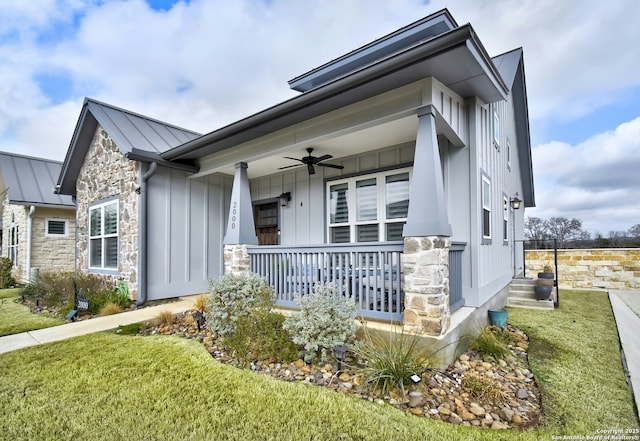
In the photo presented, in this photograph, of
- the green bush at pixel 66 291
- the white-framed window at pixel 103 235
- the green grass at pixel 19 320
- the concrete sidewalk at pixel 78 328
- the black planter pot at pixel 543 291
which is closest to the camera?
the concrete sidewalk at pixel 78 328

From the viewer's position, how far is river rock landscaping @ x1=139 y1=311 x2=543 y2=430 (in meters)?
2.60

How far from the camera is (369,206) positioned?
6.05 meters

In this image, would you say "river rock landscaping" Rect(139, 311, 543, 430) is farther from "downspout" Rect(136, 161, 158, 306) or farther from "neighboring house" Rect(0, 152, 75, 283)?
"neighboring house" Rect(0, 152, 75, 283)

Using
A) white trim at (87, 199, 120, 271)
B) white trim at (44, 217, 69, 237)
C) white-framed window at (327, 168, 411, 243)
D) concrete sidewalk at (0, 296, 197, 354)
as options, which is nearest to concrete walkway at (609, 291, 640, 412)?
white-framed window at (327, 168, 411, 243)

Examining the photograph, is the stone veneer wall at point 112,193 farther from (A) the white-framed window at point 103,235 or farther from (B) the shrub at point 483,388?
(B) the shrub at point 483,388

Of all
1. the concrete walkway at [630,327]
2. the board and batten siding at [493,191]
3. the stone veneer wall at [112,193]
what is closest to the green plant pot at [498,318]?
the board and batten siding at [493,191]

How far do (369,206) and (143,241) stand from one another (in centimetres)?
466

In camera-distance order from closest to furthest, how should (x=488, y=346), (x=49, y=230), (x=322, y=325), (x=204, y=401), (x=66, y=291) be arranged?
1. (x=204, y=401)
2. (x=322, y=325)
3. (x=488, y=346)
4. (x=66, y=291)
5. (x=49, y=230)

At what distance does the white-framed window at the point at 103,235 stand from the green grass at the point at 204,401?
380 centimetres

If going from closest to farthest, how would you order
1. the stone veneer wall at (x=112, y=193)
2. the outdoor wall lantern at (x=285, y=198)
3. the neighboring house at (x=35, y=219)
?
the stone veneer wall at (x=112, y=193) → the outdoor wall lantern at (x=285, y=198) → the neighboring house at (x=35, y=219)

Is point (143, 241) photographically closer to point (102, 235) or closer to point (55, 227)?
point (102, 235)

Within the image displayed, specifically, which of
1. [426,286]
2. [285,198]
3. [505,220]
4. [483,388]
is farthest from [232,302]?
[505,220]

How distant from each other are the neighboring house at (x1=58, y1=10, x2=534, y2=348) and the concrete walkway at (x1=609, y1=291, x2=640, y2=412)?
Answer: 170 cm

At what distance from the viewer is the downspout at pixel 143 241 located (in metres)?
6.40
